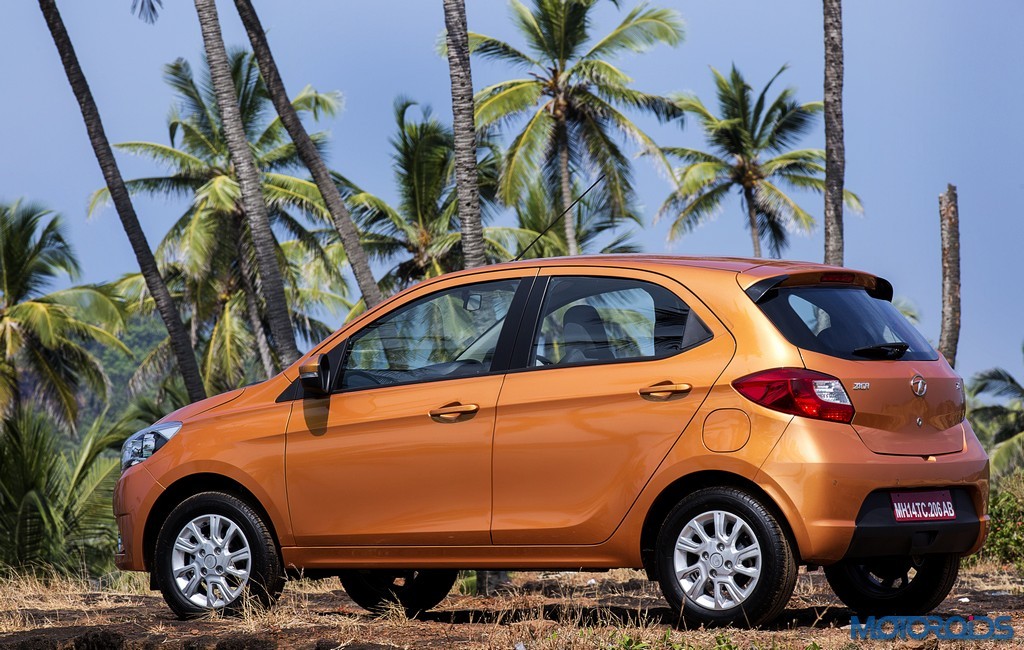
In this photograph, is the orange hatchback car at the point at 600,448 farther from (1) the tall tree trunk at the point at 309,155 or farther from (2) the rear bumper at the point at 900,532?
(1) the tall tree trunk at the point at 309,155

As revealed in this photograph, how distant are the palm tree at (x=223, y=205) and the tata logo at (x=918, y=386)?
1256 inches

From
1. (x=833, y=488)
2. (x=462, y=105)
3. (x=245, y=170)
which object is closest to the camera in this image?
(x=833, y=488)

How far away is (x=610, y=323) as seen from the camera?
6160 mm

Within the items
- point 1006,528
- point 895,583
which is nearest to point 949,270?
point 1006,528

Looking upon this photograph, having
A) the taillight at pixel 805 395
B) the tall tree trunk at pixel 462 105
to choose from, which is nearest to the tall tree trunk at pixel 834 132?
the tall tree trunk at pixel 462 105

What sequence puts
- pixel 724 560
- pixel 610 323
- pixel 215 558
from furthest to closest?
pixel 215 558 → pixel 610 323 → pixel 724 560

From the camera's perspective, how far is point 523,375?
614cm

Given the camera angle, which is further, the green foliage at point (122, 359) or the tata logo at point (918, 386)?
the green foliage at point (122, 359)

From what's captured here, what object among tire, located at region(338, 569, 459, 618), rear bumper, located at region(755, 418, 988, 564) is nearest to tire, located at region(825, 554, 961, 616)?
rear bumper, located at region(755, 418, 988, 564)

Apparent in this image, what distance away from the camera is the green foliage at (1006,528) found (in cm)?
1156

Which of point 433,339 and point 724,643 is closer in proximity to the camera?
point 724,643

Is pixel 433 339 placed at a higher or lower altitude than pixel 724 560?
higher

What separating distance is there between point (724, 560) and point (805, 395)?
814 mm

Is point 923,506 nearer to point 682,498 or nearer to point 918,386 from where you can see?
point 918,386
